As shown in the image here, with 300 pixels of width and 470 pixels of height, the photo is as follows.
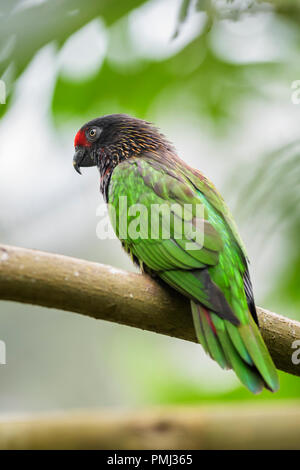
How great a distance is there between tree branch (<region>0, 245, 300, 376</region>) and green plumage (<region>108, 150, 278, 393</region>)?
5.0 inches

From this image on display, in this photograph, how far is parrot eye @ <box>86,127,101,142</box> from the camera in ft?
14.3

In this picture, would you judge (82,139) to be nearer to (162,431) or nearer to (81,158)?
(81,158)

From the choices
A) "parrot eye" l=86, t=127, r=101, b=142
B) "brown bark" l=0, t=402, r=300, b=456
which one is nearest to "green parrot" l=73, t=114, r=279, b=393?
"parrot eye" l=86, t=127, r=101, b=142

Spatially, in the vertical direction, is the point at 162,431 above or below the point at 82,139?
below

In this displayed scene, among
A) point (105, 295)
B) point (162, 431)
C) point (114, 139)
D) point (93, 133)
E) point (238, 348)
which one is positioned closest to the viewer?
point (162, 431)

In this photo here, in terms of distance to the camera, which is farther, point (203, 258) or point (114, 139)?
point (114, 139)

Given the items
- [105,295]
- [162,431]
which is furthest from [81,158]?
[162,431]

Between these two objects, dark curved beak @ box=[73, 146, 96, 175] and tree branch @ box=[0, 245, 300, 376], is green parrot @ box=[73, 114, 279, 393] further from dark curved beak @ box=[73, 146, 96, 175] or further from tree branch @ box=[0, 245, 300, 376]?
dark curved beak @ box=[73, 146, 96, 175]

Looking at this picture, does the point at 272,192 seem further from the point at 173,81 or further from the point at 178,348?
the point at 178,348

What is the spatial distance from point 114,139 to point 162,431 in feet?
8.71

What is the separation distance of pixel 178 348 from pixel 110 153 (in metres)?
2.98

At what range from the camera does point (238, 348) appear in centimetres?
269

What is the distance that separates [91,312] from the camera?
7.71 feet
